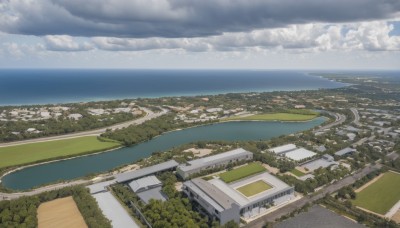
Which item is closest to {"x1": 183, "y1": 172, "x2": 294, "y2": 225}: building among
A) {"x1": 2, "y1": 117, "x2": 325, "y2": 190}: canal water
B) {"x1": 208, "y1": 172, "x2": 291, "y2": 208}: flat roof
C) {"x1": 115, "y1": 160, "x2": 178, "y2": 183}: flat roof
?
{"x1": 208, "y1": 172, "x2": 291, "y2": 208}: flat roof

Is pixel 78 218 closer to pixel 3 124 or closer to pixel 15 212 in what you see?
pixel 15 212

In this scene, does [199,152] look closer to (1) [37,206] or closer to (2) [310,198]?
(2) [310,198]

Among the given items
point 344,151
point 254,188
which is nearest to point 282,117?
point 344,151

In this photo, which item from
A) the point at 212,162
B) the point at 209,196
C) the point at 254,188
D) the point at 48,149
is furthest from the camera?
the point at 48,149

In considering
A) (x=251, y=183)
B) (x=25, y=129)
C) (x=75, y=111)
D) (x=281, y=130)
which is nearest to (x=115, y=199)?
(x=251, y=183)

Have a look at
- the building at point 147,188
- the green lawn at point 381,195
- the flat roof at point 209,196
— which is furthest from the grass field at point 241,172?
the green lawn at point 381,195

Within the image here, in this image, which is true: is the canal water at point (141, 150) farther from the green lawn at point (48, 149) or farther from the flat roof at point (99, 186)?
the flat roof at point (99, 186)
